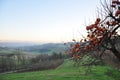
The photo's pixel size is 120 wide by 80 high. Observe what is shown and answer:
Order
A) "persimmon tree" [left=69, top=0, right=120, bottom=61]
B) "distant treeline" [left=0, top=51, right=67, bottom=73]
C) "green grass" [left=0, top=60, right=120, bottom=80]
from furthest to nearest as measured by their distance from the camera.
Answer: "distant treeline" [left=0, top=51, right=67, bottom=73], "green grass" [left=0, top=60, right=120, bottom=80], "persimmon tree" [left=69, top=0, right=120, bottom=61]

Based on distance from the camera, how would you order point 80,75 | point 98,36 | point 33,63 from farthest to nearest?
point 33,63 < point 80,75 < point 98,36

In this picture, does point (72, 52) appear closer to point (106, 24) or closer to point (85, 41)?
point (85, 41)

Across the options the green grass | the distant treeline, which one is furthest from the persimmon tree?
the distant treeline

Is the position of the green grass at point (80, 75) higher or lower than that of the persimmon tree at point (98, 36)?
lower

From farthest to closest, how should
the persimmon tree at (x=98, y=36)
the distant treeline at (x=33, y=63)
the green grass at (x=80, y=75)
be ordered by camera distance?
the distant treeline at (x=33, y=63) → the green grass at (x=80, y=75) → the persimmon tree at (x=98, y=36)

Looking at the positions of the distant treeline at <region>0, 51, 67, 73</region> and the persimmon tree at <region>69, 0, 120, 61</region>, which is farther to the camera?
the distant treeline at <region>0, 51, 67, 73</region>

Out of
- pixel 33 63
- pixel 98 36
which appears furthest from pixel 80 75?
pixel 33 63

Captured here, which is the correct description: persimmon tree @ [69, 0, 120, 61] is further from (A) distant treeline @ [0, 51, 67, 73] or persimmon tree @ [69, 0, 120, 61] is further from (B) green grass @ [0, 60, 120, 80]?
(A) distant treeline @ [0, 51, 67, 73]

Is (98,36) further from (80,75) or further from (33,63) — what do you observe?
(33,63)

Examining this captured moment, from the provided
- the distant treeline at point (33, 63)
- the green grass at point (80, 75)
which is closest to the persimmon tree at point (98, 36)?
the green grass at point (80, 75)

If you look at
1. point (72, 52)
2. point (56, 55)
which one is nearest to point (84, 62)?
point (72, 52)

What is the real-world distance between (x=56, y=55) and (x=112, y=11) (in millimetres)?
109852

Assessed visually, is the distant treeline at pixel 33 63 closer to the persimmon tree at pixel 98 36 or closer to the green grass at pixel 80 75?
the green grass at pixel 80 75

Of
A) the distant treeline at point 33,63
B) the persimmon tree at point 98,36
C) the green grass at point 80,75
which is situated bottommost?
the green grass at point 80,75
